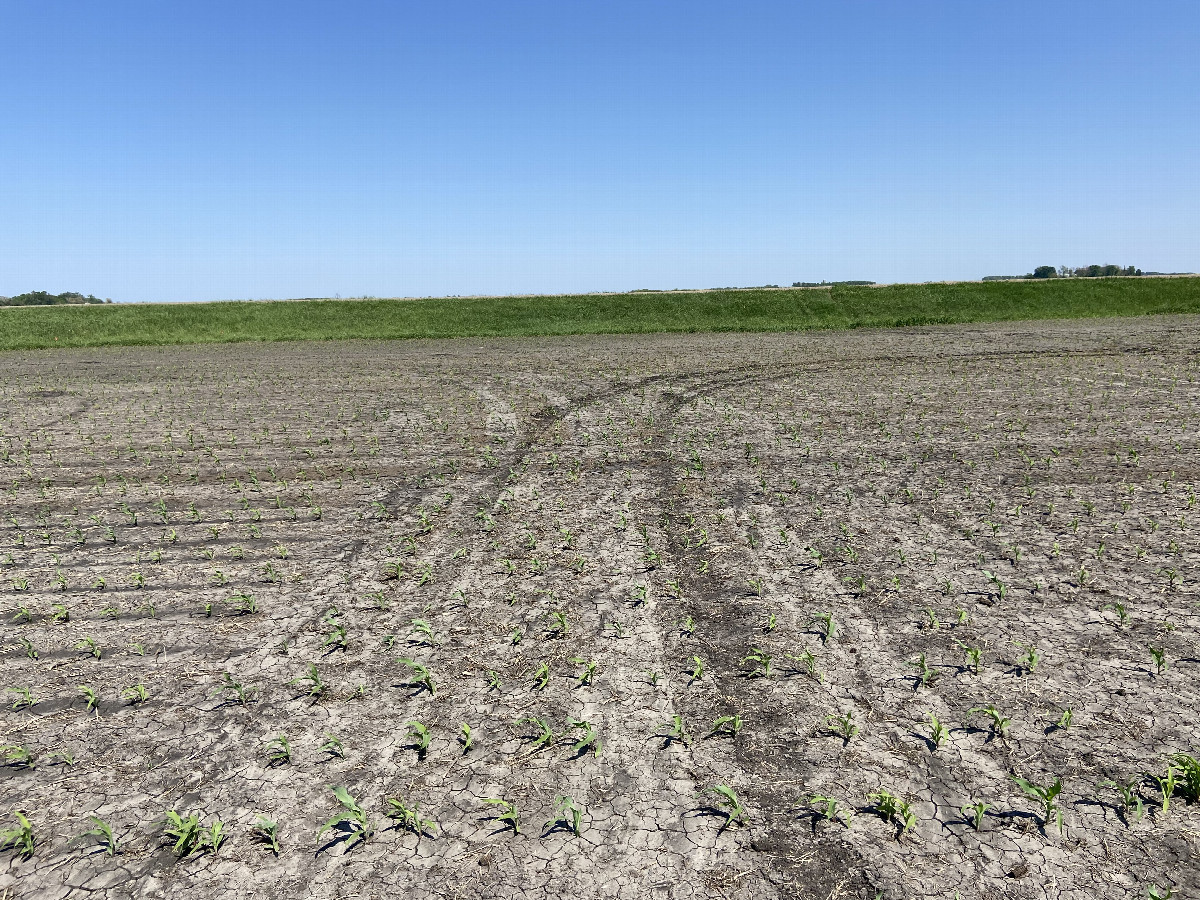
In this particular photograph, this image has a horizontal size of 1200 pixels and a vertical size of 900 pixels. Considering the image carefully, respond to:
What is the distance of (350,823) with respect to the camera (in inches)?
168

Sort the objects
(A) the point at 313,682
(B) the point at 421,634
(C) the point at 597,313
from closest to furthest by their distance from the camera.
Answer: (A) the point at 313,682
(B) the point at 421,634
(C) the point at 597,313

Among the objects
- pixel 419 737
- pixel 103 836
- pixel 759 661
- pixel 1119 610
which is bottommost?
pixel 103 836

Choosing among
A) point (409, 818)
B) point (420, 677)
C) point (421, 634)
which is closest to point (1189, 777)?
point (409, 818)

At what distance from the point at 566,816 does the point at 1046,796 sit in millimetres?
2730

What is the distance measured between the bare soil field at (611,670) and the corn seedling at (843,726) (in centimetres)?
2

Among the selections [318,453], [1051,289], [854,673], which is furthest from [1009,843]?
[1051,289]

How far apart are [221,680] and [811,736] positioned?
452cm

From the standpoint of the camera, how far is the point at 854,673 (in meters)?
5.67

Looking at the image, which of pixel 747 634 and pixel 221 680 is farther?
pixel 747 634

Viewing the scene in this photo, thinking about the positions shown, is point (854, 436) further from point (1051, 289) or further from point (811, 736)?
point (1051, 289)

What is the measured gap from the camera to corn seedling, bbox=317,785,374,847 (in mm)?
4148

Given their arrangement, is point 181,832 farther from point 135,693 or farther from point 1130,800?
point 1130,800

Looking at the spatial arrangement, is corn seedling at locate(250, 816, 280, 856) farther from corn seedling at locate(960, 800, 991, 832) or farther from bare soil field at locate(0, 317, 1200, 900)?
corn seedling at locate(960, 800, 991, 832)

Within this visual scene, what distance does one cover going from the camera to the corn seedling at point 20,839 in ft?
13.5
